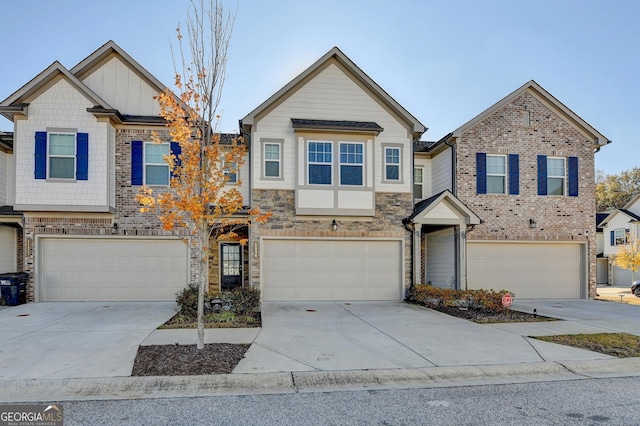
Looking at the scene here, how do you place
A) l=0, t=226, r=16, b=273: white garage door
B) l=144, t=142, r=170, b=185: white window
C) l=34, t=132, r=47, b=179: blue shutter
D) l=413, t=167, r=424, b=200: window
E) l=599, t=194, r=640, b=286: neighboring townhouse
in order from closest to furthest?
1. l=34, t=132, r=47, b=179: blue shutter
2. l=144, t=142, r=170, b=185: white window
3. l=0, t=226, r=16, b=273: white garage door
4. l=413, t=167, r=424, b=200: window
5. l=599, t=194, r=640, b=286: neighboring townhouse

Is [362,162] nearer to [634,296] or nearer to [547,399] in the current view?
[547,399]

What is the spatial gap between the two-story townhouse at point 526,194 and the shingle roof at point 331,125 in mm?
3387

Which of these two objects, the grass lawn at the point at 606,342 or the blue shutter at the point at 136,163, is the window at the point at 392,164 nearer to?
the grass lawn at the point at 606,342

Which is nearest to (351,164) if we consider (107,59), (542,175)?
(542,175)

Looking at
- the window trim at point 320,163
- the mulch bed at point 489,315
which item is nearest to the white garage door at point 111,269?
the window trim at point 320,163

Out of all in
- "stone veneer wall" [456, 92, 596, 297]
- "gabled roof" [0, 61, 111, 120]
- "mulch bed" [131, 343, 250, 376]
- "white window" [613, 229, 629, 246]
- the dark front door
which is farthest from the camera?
"white window" [613, 229, 629, 246]

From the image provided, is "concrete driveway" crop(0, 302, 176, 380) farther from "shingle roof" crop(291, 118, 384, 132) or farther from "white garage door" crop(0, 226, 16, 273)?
"shingle roof" crop(291, 118, 384, 132)

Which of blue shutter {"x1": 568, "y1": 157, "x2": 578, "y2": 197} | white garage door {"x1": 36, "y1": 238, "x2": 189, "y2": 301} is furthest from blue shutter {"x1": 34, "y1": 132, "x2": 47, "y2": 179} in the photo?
blue shutter {"x1": 568, "y1": 157, "x2": 578, "y2": 197}

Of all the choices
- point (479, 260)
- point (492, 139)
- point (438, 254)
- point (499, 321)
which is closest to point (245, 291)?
point (499, 321)

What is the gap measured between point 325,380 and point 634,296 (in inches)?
849

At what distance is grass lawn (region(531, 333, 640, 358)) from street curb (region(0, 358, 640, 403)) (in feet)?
2.81

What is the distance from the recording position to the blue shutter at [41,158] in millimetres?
12867

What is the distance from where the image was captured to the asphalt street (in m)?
4.68

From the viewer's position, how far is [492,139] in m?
15.4
